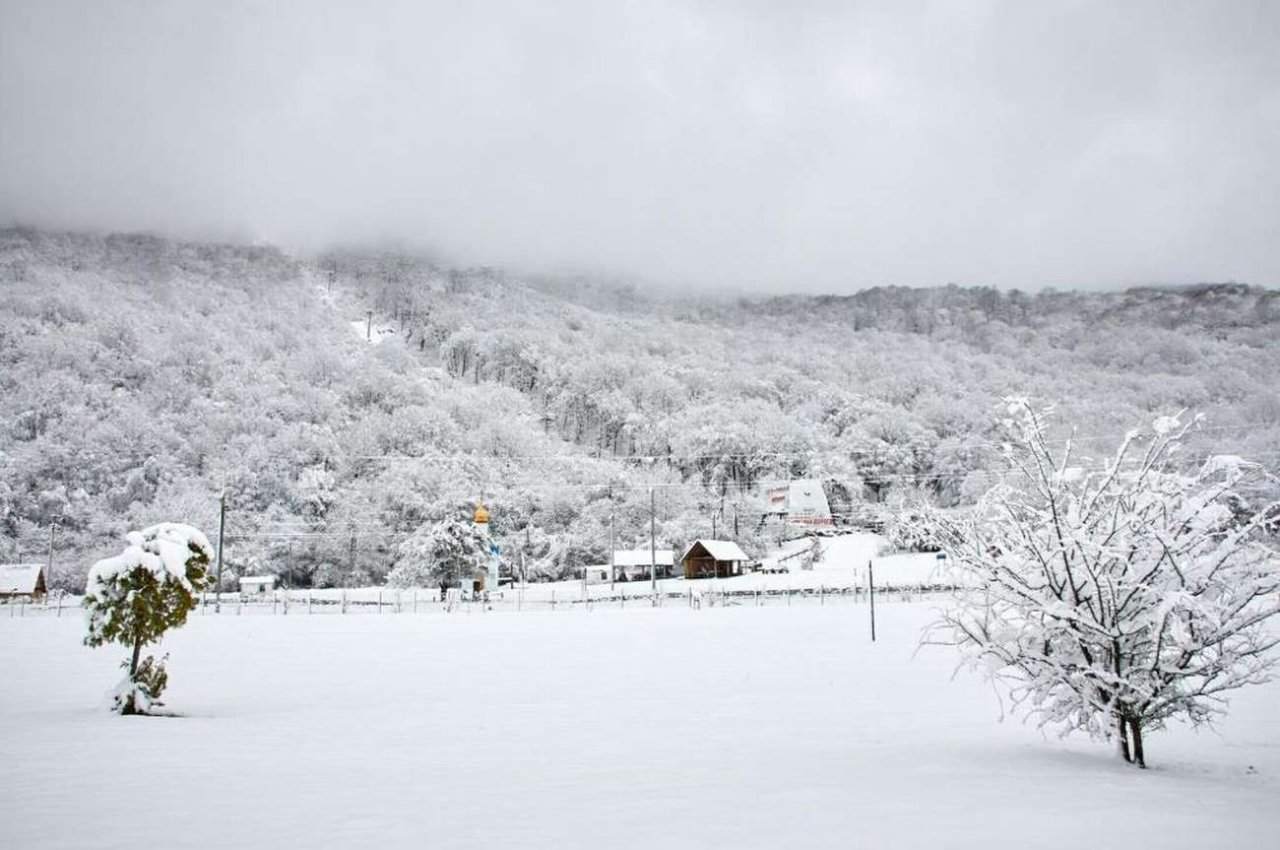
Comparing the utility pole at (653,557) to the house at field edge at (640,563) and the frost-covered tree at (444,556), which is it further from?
the frost-covered tree at (444,556)

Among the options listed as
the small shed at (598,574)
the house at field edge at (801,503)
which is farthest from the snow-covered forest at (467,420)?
the small shed at (598,574)

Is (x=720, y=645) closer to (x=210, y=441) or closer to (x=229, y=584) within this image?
(x=229, y=584)

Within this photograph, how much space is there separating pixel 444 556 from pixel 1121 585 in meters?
55.6

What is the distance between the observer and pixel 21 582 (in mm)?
54062

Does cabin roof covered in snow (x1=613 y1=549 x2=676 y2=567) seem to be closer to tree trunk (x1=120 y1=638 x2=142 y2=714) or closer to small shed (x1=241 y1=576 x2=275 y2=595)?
small shed (x1=241 y1=576 x2=275 y2=595)

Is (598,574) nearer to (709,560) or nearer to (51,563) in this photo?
(709,560)

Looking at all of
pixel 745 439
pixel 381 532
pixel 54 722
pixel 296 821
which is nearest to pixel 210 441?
pixel 381 532

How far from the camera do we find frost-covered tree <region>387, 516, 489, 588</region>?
196 ft

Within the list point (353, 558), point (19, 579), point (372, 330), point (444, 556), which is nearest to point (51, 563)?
point (19, 579)

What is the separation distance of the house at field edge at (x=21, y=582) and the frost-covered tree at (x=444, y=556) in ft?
72.8

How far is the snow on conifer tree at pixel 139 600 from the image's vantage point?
13508 millimetres

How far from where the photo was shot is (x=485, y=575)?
6144cm

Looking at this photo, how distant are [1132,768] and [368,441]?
90.6 metres

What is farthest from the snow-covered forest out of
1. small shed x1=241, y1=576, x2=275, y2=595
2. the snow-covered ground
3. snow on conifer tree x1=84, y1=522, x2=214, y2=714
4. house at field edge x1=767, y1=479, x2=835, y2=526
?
snow on conifer tree x1=84, y1=522, x2=214, y2=714
